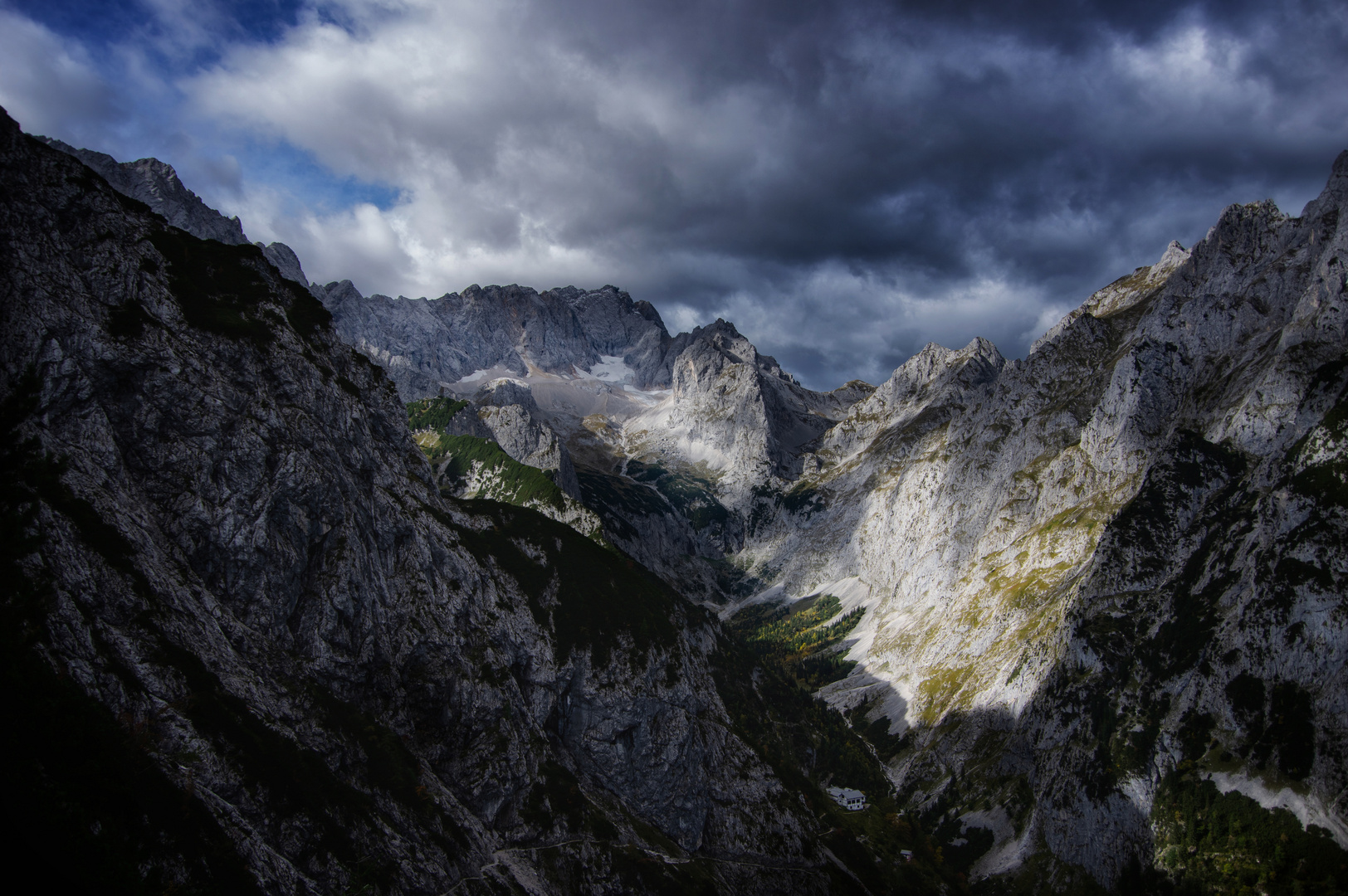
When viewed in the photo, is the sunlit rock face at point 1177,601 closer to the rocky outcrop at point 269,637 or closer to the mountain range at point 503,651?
the mountain range at point 503,651

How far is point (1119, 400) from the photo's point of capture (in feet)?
626

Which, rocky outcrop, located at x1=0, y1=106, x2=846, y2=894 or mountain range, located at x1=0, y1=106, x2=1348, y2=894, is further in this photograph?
mountain range, located at x1=0, y1=106, x2=1348, y2=894

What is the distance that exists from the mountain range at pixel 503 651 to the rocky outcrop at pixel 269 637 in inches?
12.2

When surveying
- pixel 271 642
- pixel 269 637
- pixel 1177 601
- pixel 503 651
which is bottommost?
pixel 271 642

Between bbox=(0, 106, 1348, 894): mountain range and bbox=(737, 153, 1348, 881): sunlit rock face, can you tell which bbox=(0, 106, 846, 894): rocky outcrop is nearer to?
bbox=(0, 106, 1348, 894): mountain range

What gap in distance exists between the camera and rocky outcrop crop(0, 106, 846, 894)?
1458 inches

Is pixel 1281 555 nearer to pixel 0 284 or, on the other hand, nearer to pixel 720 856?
pixel 720 856

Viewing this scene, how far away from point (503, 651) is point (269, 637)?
36.9 metres

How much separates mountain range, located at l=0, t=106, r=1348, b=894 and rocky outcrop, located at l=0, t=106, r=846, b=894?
1.02ft

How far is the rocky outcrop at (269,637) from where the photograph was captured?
3703 cm

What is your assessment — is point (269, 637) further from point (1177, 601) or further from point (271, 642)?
point (1177, 601)

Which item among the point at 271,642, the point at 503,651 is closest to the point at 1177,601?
the point at 503,651

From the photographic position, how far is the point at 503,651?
295ft

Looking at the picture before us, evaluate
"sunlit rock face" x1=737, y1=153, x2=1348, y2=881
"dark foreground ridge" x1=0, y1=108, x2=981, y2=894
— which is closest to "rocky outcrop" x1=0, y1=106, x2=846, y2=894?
"dark foreground ridge" x1=0, y1=108, x2=981, y2=894
